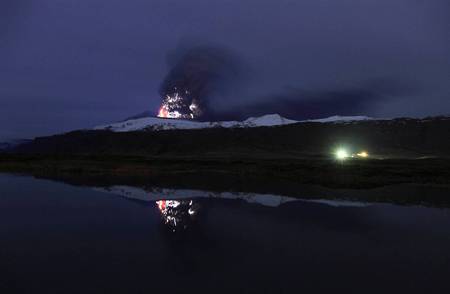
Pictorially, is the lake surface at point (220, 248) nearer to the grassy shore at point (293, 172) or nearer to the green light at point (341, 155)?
the grassy shore at point (293, 172)

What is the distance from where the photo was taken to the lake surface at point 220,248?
10.5 m

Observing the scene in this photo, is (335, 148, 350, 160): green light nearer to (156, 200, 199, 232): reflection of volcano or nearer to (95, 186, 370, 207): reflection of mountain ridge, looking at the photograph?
(95, 186, 370, 207): reflection of mountain ridge

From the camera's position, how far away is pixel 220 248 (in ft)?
46.9

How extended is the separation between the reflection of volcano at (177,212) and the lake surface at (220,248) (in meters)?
0.05

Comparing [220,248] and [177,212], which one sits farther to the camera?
[177,212]

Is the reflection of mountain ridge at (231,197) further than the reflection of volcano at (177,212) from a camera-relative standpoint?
Yes

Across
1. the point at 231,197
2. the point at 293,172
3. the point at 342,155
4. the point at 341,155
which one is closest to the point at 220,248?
the point at 231,197

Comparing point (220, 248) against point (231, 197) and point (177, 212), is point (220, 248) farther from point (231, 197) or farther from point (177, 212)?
point (231, 197)

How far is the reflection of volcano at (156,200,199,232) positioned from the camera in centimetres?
1872

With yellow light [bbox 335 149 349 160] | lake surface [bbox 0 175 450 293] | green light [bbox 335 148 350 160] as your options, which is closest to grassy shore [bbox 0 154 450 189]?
lake surface [bbox 0 175 450 293]

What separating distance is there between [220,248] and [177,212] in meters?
8.65


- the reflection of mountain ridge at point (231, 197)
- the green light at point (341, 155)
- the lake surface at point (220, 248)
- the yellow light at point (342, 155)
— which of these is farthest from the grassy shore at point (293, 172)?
the green light at point (341, 155)

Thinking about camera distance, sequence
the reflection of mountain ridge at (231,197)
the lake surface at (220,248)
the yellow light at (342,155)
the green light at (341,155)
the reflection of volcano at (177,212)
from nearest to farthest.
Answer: the lake surface at (220,248)
the reflection of volcano at (177,212)
the reflection of mountain ridge at (231,197)
the yellow light at (342,155)
the green light at (341,155)

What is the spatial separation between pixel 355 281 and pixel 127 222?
11084mm
